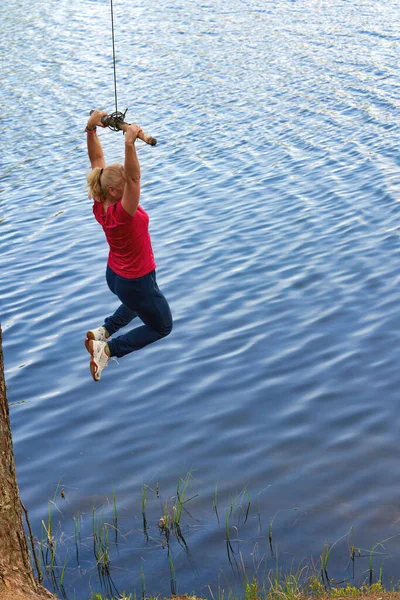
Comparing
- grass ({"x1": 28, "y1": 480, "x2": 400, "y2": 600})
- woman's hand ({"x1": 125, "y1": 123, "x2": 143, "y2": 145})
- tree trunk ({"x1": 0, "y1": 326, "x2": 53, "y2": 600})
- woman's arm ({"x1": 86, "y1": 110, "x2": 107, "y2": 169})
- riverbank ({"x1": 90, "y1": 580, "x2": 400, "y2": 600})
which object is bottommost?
grass ({"x1": 28, "y1": 480, "x2": 400, "y2": 600})

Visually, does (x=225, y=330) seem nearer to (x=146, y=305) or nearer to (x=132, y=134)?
(x=146, y=305)

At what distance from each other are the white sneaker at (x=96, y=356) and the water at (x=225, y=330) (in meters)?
1.02

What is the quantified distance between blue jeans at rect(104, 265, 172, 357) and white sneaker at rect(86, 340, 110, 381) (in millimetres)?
100

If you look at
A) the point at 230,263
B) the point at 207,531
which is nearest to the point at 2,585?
the point at 207,531

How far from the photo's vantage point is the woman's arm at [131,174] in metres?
6.40

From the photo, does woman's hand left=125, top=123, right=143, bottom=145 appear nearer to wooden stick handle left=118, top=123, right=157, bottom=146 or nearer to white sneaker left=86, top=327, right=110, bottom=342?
wooden stick handle left=118, top=123, right=157, bottom=146

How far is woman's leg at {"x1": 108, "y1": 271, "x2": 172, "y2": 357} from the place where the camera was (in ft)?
24.3

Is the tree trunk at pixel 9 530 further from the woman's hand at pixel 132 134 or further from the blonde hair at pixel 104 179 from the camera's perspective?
the blonde hair at pixel 104 179

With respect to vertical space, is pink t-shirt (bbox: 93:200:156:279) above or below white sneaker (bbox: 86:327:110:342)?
above

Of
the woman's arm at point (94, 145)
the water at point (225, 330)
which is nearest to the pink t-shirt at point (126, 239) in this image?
the woman's arm at point (94, 145)

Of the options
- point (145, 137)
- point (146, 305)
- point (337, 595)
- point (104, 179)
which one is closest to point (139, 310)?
point (146, 305)

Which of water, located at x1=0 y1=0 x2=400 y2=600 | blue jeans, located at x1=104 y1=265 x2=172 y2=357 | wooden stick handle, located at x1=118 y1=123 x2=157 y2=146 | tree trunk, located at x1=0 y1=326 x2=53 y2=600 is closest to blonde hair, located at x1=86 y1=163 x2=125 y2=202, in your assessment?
wooden stick handle, located at x1=118 y1=123 x2=157 y2=146

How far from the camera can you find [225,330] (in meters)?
10.9

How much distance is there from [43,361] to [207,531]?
13.5 ft
